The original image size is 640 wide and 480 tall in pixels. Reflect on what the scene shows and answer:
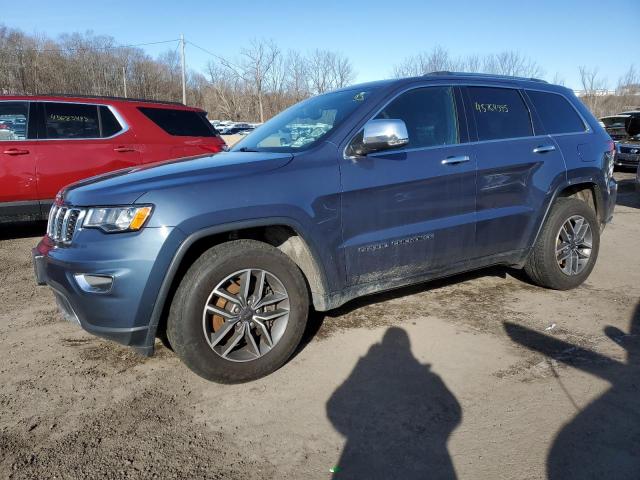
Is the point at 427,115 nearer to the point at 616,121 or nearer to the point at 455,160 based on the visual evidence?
the point at 455,160

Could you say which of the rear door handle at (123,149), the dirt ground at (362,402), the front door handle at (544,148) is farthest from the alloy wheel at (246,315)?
the rear door handle at (123,149)

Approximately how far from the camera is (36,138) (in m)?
6.38

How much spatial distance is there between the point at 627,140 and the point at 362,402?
15268 mm

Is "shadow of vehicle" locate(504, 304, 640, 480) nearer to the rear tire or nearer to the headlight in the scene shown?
the rear tire

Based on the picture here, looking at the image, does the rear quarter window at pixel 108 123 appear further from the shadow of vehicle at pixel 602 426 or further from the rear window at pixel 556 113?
the shadow of vehicle at pixel 602 426

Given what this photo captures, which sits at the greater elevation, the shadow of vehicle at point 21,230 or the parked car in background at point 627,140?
the parked car in background at point 627,140

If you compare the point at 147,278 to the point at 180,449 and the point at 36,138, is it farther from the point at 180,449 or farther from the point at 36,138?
the point at 36,138

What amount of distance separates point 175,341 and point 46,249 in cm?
101

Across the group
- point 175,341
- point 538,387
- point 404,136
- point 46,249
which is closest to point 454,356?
point 538,387

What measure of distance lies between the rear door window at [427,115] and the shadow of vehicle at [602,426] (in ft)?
5.33

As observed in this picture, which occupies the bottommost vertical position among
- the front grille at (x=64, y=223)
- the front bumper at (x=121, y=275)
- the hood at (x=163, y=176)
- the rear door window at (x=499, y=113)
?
the front bumper at (x=121, y=275)

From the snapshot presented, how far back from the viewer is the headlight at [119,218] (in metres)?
2.71

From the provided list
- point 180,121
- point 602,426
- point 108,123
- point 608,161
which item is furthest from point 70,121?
point 602,426

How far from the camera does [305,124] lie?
385 cm
